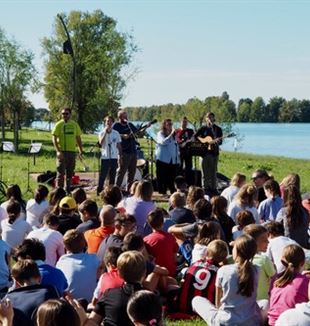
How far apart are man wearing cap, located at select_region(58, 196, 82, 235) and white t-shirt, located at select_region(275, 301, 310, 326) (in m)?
3.64

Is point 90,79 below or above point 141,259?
above

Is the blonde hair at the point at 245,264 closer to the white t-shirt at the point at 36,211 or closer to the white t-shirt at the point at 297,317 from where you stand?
the white t-shirt at the point at 297,317

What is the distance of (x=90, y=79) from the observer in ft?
167

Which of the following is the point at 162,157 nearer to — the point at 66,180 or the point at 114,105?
the point at 66,180

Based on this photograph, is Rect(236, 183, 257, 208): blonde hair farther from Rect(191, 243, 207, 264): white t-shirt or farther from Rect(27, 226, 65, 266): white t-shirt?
Rect(27, 226, 65, 266): white t-shirt

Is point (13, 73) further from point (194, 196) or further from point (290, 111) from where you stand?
point (290, 111)

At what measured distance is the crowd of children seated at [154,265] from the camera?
182 inches

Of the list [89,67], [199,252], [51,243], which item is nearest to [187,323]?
[199,252]

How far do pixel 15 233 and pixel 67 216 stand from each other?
634mm

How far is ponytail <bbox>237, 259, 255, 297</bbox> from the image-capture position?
5.32 metres

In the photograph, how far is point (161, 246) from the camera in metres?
6.84

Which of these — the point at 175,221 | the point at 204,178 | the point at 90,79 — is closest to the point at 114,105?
the point at 90,79

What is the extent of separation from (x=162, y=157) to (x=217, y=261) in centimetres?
787

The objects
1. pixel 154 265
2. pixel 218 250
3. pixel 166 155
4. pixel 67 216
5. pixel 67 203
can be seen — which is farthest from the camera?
pixel 166 155
